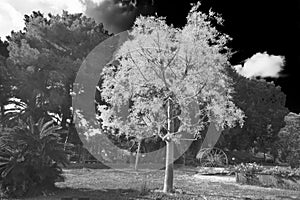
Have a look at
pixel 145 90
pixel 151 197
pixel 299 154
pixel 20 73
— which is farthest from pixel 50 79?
pixel 299 154

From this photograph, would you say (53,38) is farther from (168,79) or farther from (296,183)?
(296,183)

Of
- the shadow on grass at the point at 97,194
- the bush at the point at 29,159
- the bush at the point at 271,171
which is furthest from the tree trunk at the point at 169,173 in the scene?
the bush at the point at 271,171

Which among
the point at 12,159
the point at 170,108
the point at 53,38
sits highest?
the point at 53,38

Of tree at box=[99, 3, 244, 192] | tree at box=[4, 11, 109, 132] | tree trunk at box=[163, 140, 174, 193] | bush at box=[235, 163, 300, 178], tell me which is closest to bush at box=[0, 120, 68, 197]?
tree at box=[99, 3, 244, 192]

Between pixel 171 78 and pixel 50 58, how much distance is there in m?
16.1

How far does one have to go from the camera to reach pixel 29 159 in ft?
32.8

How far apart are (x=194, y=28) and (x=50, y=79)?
1769cm

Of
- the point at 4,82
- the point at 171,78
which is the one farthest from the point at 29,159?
the point at 4,82

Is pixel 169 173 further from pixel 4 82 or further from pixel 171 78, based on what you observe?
pixel 4 82

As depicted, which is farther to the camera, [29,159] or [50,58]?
[50,58]

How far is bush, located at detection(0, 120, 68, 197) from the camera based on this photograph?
984 cm

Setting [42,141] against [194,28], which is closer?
[42,141]

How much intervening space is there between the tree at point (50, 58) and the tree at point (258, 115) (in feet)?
56.9

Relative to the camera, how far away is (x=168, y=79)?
11633mm
